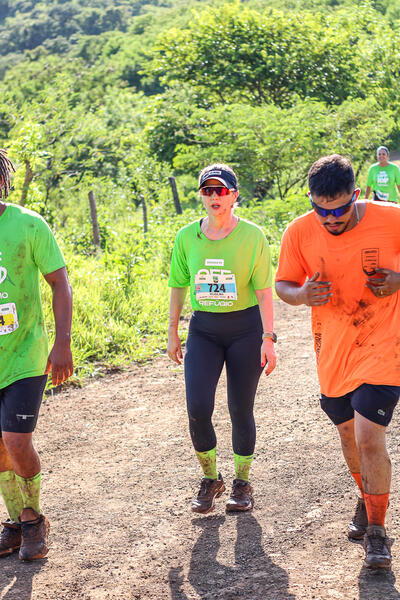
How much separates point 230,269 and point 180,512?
1447 mm

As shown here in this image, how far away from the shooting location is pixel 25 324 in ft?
12.1

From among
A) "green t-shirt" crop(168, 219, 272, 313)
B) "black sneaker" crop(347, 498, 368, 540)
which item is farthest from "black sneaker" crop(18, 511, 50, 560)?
"black sneaker" crop(347, 498, 368, 540)

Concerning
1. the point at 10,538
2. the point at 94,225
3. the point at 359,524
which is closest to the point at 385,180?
the point at 94,225

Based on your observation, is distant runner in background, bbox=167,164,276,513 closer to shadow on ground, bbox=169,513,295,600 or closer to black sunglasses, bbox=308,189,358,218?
shadow on ground, bbox=169,513,295,600

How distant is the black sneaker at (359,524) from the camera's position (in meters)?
3.74

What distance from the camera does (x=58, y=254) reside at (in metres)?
3.66

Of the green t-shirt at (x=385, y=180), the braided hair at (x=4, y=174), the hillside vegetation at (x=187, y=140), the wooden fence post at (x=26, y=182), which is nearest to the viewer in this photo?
the braided hair at (x=4, y=174)

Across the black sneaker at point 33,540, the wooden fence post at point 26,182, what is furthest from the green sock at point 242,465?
the wooden fence post at point 26,182

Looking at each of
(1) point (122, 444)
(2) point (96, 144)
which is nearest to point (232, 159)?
(2) point (96, 144)

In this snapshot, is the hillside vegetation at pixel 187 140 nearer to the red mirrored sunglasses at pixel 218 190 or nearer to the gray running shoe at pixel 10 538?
the gray running shoe at pixel 10 538

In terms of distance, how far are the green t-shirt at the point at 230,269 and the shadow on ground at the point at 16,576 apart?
5.19 ft

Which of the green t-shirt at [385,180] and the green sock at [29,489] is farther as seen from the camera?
the green t-shirt at [385,180]

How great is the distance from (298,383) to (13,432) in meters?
3.50

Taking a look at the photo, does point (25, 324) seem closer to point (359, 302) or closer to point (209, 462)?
point (209, 462)
